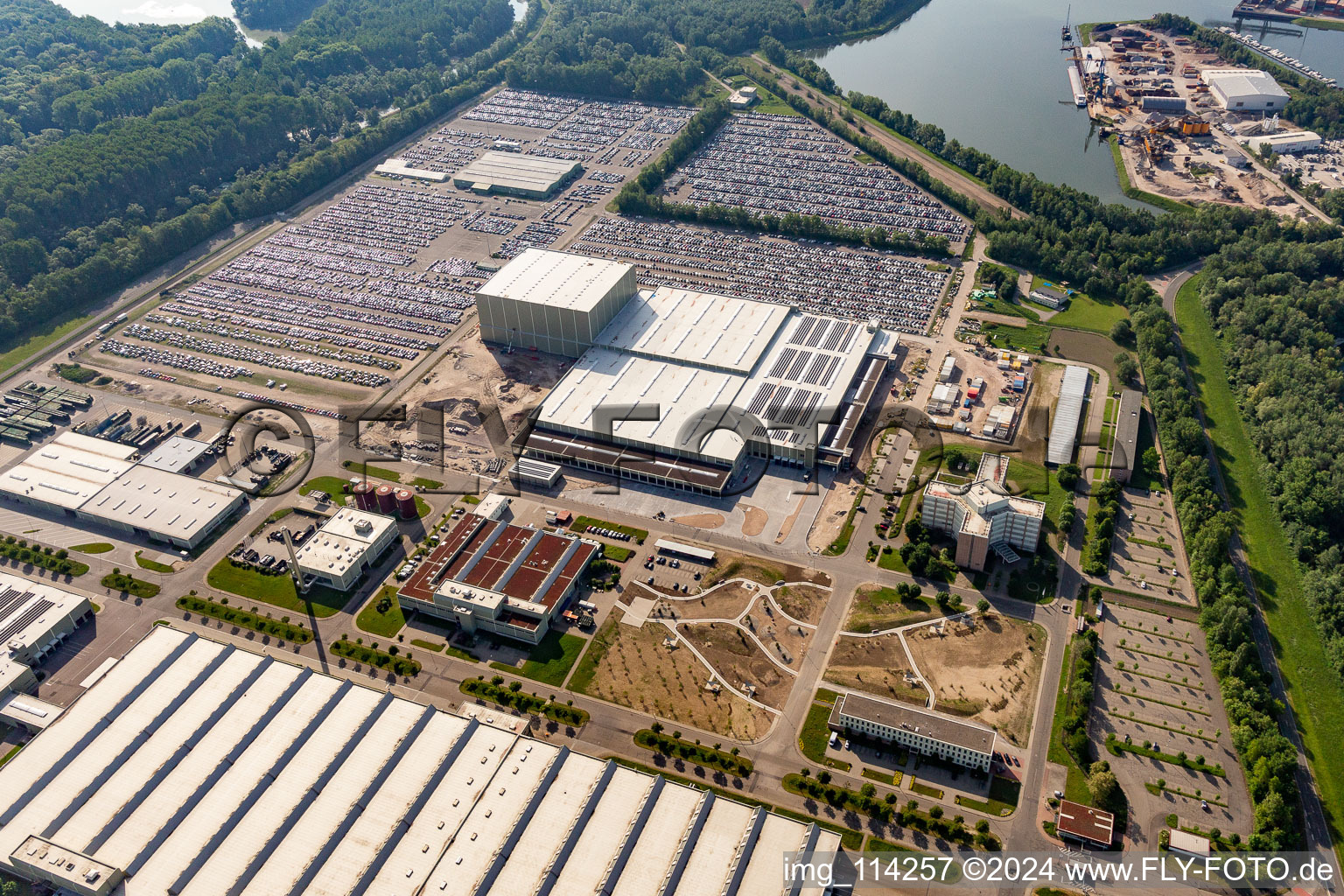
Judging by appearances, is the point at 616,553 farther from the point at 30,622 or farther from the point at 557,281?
the point at 30,622

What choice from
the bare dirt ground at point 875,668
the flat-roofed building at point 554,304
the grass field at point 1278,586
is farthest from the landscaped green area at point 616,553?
the grass field at point 1278,586

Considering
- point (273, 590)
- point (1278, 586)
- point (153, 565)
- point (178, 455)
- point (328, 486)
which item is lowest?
point (153, 565)

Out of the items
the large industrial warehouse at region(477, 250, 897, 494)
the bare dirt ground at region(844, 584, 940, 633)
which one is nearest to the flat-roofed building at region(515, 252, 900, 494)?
the large industrial warehouse at region(477, 250, 897, 494)

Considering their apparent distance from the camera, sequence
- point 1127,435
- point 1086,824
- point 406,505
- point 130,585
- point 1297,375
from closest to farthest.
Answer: point 1086,824
point 130,585
point 406,505
point 1127,435
point 1297,375

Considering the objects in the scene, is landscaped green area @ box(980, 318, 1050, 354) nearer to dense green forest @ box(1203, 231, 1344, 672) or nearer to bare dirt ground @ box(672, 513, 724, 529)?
dense green forest @ box(1203, 231, 1344, 672)

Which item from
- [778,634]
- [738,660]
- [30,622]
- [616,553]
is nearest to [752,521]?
[616,553]
